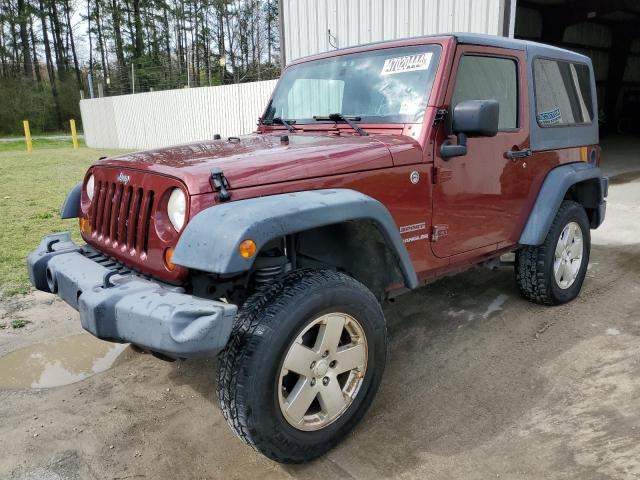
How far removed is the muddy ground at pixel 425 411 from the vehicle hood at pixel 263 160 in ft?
4.34

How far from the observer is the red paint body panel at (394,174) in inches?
91.4

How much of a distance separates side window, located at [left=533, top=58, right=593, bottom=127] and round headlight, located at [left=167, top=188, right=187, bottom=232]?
8.76ft

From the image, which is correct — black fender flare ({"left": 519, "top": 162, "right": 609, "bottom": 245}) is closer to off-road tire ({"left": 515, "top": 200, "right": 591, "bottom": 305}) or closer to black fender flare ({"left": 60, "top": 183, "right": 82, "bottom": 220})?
off-road tire ({"left": 515, "top": 200, "right": 591, "bottom": 305})

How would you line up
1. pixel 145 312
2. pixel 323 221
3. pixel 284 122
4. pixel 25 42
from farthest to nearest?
1. pixel 25 42
2. pixel 284 122
3. pixel 323 221
4. pixel 145 312

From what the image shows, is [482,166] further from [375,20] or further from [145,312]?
[375,20]

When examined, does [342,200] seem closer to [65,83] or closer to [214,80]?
[214,80]

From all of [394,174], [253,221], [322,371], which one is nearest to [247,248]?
[253,221]

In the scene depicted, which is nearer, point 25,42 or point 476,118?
point 476,118

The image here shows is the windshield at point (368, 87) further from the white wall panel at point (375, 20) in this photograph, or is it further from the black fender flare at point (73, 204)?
the white wall panel at point (375, 20)

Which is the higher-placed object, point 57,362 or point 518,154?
point 518,154

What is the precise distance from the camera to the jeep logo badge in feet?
8.41

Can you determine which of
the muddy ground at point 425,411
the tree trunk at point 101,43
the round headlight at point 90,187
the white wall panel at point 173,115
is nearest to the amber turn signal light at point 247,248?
the muddy ground at point 425,411

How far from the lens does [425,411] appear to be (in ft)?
9.18

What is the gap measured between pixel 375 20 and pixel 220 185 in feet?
26.0
